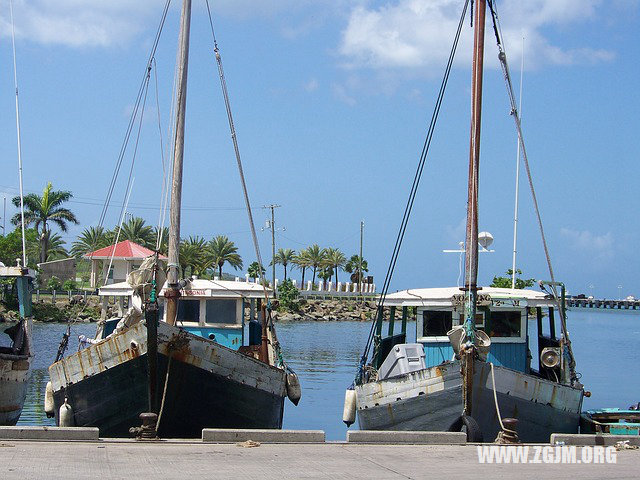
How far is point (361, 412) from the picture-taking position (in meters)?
17.2

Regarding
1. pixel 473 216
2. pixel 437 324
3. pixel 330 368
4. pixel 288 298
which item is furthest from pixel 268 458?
pixel 288 298

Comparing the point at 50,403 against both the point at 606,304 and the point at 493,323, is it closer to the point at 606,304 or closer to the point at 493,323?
the point at 493,323

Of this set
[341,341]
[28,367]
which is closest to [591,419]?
[28,367]

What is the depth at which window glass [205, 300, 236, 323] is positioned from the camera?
19.7m

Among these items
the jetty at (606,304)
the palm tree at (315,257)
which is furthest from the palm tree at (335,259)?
the jetty at (606,304)

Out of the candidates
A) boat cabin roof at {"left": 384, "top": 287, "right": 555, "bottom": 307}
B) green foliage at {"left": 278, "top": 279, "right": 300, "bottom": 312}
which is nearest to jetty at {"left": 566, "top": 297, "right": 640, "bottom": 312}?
green foliage at {"left": 278, "top": 279, "right": 300, "bottom": 312}

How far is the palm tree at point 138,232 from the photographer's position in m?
87.3

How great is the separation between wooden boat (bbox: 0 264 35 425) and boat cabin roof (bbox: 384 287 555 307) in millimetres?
7512

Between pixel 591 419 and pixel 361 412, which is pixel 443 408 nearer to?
pixel 361 412

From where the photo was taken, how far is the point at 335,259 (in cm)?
11244

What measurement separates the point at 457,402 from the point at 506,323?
9.49 feet

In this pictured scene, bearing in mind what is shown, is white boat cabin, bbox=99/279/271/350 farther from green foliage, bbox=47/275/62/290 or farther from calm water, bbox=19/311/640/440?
green foliage, bbox=47/275/62/290

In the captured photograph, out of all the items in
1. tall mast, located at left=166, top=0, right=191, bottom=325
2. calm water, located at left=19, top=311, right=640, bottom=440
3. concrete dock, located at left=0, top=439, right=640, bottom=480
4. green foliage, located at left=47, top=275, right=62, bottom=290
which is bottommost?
calm water, located at left=19, top=311, right=640, bottom=440

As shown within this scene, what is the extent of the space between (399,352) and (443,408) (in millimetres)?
1595
